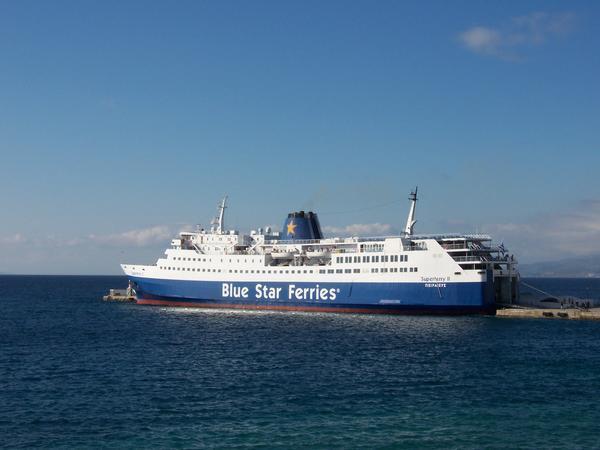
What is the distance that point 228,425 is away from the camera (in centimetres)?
2020

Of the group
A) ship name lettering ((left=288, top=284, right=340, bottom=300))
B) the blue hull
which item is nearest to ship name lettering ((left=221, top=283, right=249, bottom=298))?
the blue hull

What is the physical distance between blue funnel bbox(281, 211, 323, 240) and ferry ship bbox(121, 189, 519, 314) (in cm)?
10

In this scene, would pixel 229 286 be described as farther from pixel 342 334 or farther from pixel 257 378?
pixel 257 378

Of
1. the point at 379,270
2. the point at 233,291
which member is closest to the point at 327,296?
the point at 379,270

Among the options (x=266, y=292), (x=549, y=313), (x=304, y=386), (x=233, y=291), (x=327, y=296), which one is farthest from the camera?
(x=233, y=291)

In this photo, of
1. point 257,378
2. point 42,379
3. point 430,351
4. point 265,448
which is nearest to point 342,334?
point 430,351

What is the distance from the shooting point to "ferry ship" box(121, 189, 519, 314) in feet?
164

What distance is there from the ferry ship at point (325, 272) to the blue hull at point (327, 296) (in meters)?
0.08

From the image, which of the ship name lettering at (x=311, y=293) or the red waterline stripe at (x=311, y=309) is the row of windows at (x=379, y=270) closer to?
the ship name lettering at (x=311, y=293)

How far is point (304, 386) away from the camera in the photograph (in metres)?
25.6

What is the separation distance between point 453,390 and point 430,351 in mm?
9524

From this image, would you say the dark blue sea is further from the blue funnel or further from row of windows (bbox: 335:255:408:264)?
the blue funnel

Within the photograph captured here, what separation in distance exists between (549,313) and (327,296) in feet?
62.5

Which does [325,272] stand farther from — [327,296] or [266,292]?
[266,292]
